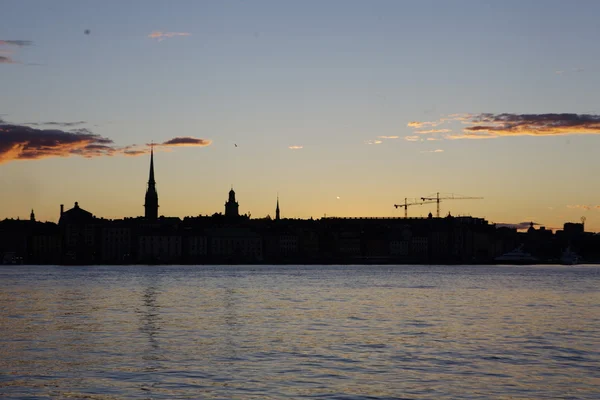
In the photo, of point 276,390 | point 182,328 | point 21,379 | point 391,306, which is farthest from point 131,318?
point 276,390

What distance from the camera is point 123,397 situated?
22.1 m

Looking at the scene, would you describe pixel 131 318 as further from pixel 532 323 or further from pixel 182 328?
pixel 532 323

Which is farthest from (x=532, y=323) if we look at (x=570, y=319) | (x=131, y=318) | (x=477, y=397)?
(x=477, y=397)

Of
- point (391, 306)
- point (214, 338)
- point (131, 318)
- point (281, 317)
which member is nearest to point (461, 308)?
point (391, 306)

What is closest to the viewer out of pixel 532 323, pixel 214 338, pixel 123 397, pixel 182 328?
pixel 123 397

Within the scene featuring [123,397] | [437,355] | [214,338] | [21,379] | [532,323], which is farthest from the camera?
[532,323]

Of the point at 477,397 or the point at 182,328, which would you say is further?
the point at 182,328

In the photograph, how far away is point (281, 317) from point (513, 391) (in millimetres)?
23278

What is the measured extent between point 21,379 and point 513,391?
495 inches

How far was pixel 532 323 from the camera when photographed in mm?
42844

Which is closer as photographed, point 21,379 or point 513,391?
point 513,391

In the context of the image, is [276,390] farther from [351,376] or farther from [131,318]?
[131,318]

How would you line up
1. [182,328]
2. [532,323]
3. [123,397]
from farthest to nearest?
[532,323] < [182,328] < [123,397]

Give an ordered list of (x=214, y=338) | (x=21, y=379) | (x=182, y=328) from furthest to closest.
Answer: (x=182, y=328)
(x=214, y=338)
(x=21, y=379)
